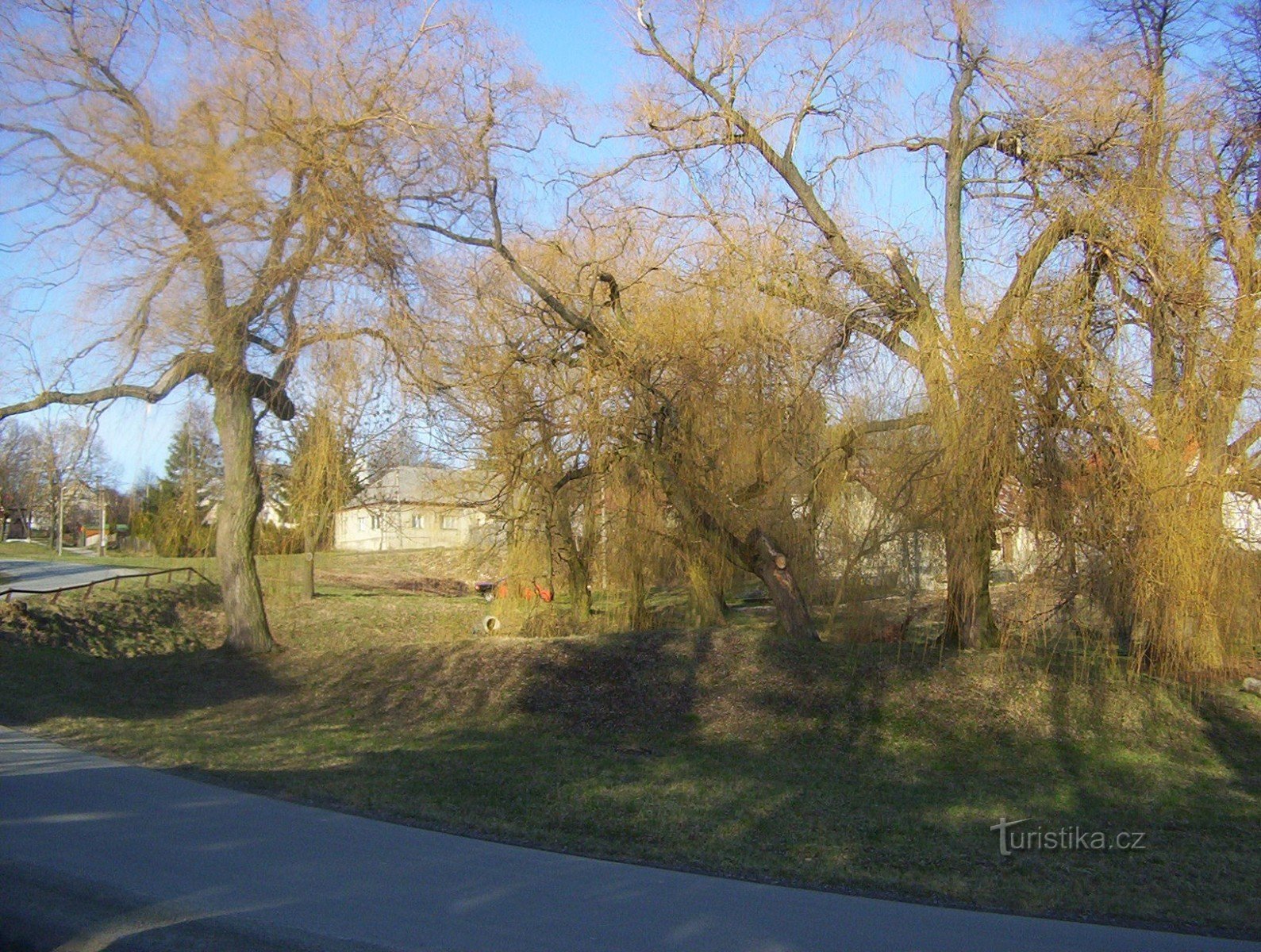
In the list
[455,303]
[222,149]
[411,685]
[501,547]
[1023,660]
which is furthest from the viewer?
[501,547]

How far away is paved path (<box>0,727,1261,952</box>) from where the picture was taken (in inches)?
195

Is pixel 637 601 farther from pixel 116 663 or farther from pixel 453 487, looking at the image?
pixel 116 663

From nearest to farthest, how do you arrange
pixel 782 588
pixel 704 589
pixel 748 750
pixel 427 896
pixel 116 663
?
pixel 427 896
pixel 748 750
pixel 782 588
pixel 116 663
pixel 704 589

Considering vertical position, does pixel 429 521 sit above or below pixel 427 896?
above

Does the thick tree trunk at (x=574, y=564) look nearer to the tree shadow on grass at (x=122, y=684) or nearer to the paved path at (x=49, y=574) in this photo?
the tree shadow on grass at (x=122, y=684)

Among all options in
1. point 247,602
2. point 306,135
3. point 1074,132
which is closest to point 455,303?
point 306,135

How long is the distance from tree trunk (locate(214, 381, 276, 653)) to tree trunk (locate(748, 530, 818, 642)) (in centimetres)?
825

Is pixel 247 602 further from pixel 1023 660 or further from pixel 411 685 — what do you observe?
pixel 1023 660

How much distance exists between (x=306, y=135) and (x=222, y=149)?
1.47 meters

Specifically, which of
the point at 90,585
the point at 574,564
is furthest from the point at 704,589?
the point at 90,585

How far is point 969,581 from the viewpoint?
38.1ft

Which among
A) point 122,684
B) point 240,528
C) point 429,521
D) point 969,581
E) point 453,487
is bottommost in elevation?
point 122,684

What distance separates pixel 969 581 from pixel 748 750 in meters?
3.44

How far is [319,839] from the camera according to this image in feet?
21.3
